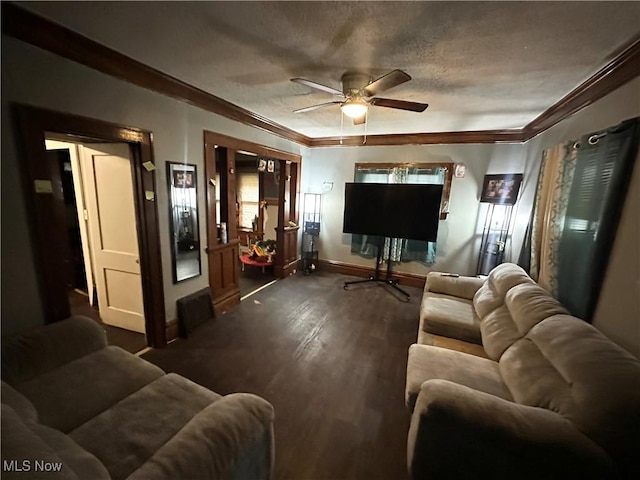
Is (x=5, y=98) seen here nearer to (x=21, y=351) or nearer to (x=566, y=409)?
(x=21, y=351)

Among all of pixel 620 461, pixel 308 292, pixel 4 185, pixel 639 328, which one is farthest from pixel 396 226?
pixel 4 185

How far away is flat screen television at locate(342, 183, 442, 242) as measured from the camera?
370 centimetres

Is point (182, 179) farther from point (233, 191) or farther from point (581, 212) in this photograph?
point (581, 212)

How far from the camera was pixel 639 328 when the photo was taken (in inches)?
54.1

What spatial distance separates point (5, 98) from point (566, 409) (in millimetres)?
3212

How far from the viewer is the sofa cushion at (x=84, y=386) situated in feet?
4.15

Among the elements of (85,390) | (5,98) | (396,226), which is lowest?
(85,390)

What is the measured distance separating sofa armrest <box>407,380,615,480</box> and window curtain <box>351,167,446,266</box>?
3.14 meters

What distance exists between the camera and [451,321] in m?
2.22

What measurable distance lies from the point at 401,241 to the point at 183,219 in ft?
10.6

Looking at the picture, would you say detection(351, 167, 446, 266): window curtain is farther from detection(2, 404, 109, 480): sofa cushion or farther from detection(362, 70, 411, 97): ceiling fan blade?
detection(2, 404, 109, 480): sofa cushion

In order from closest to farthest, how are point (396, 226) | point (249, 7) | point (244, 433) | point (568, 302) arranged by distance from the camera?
point (244, 433), point (249, 7), point (568, 302), point (396, 226)

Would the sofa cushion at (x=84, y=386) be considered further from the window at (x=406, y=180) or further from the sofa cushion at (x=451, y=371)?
the window at (x=406, y=180)

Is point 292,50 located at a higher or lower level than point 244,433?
higher
